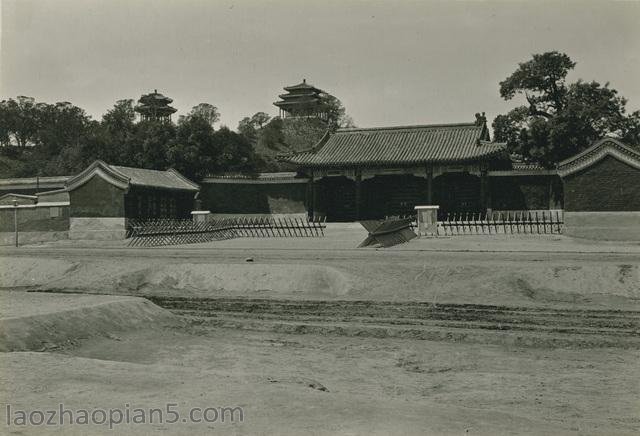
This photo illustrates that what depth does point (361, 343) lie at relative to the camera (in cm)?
915

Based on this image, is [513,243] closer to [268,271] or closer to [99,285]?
[268,271]

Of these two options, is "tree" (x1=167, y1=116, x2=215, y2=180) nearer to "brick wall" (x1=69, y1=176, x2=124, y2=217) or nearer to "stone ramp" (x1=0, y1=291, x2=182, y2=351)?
"brick wall" (x1=69, y1=176, x2=124, y2=217)

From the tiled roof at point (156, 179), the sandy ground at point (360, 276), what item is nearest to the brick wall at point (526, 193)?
the sandy ground at point (360, 276)

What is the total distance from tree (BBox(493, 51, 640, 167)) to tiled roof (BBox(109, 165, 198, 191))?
15.4m

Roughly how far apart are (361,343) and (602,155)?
1593 centimetres

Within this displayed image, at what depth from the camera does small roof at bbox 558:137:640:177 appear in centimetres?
2097

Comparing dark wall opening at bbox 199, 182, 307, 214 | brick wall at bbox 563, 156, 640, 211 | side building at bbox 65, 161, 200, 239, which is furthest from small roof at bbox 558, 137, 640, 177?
side building at bbox 65, 161, 200, 239

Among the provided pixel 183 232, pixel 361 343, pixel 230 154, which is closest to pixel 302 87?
pixel 230 154

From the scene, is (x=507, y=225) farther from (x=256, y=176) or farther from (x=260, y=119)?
(x=260, y=119)

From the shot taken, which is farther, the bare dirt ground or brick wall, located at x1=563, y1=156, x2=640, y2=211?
brick wall, located at x1=563, y1=156, x2=640, y2=211

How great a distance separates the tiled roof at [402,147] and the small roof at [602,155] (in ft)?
22.3

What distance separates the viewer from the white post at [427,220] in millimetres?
24562

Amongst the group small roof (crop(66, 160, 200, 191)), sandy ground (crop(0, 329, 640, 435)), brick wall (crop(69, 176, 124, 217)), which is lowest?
sandy ground (crop(0, 329, 640, 435))

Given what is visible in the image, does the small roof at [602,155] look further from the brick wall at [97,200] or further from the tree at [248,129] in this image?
the tree at [248,129]
